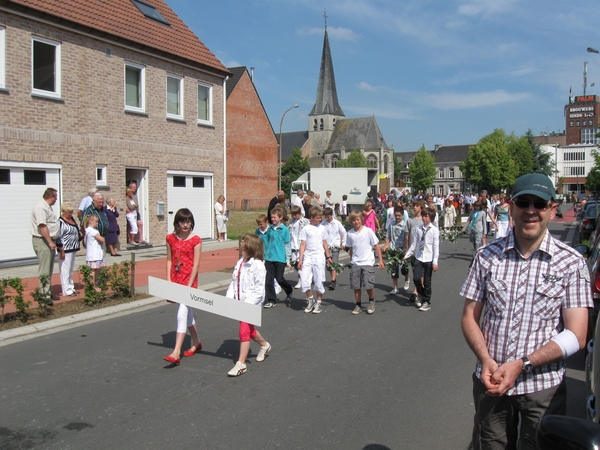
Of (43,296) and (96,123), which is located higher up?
(96,123)

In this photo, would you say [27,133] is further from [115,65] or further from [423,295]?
[423,295]

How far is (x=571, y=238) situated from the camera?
2573 centimetres

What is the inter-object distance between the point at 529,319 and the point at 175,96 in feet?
59.3

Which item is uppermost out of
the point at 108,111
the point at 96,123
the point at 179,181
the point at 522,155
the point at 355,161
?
the point at 355,161

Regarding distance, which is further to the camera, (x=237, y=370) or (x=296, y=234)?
(x=296, y=234)

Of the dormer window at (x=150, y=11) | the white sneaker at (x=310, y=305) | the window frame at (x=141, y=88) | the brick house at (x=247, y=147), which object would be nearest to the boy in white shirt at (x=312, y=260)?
the white sneaker at (x=310, y=305)

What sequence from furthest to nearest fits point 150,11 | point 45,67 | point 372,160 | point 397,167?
point 397,167 → point 372,160 → point 150,11 → point 45,67

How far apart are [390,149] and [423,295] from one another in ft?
372

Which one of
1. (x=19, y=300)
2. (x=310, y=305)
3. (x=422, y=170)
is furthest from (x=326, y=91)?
(x=19, y=300)

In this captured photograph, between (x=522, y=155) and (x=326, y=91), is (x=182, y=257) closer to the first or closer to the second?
(x=522, y=155)

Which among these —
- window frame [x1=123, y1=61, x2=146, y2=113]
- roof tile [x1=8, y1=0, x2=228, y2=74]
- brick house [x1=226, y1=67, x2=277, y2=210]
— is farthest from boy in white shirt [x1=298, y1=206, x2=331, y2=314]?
brick house [x1=226, y1=67, x2=277, y2=210]

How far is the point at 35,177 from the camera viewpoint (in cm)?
1464

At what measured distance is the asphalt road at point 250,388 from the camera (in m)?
4.52

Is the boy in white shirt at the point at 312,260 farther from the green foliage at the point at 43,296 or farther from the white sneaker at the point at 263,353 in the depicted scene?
the green foliage at the point at 43,296
